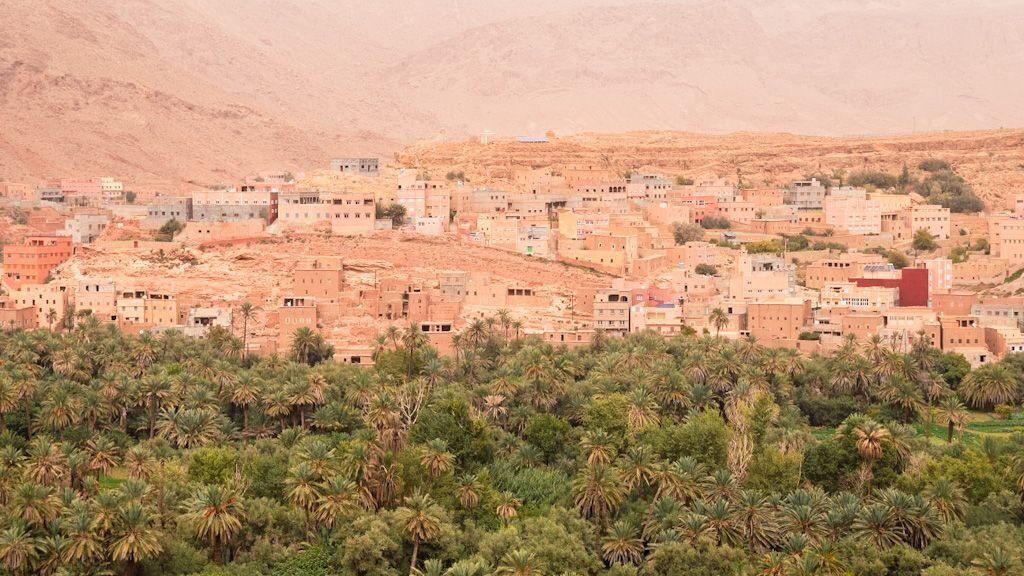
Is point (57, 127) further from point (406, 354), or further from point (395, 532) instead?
point (395, 532)

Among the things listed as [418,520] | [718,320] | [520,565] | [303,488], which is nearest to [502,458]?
[303,488]

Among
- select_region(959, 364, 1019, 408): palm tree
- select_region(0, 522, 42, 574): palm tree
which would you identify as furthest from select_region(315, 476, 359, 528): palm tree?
select_region(959, 364, 1019, 408): palm tree

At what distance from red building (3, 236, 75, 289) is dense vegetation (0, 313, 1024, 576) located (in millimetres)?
8062

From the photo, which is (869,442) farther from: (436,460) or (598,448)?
(436,460)

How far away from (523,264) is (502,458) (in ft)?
60.1

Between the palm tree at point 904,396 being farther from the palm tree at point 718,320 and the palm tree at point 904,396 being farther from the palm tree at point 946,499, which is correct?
the palm tree at point 946,499

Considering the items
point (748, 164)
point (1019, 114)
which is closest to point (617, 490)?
point (748, 164)

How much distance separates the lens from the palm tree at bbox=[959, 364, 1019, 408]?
50.8m

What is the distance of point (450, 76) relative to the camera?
525 feet

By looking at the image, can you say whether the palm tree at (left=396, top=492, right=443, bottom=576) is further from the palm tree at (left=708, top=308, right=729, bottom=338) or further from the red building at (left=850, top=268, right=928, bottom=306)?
the red building at (left=850, top=268, right=928, bottom=306)

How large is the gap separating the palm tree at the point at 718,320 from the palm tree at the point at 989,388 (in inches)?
295

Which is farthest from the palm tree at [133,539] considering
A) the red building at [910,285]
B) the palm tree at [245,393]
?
the red building at [910,285]

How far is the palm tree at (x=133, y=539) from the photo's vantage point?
3488 cm

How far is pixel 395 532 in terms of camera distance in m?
36.7
